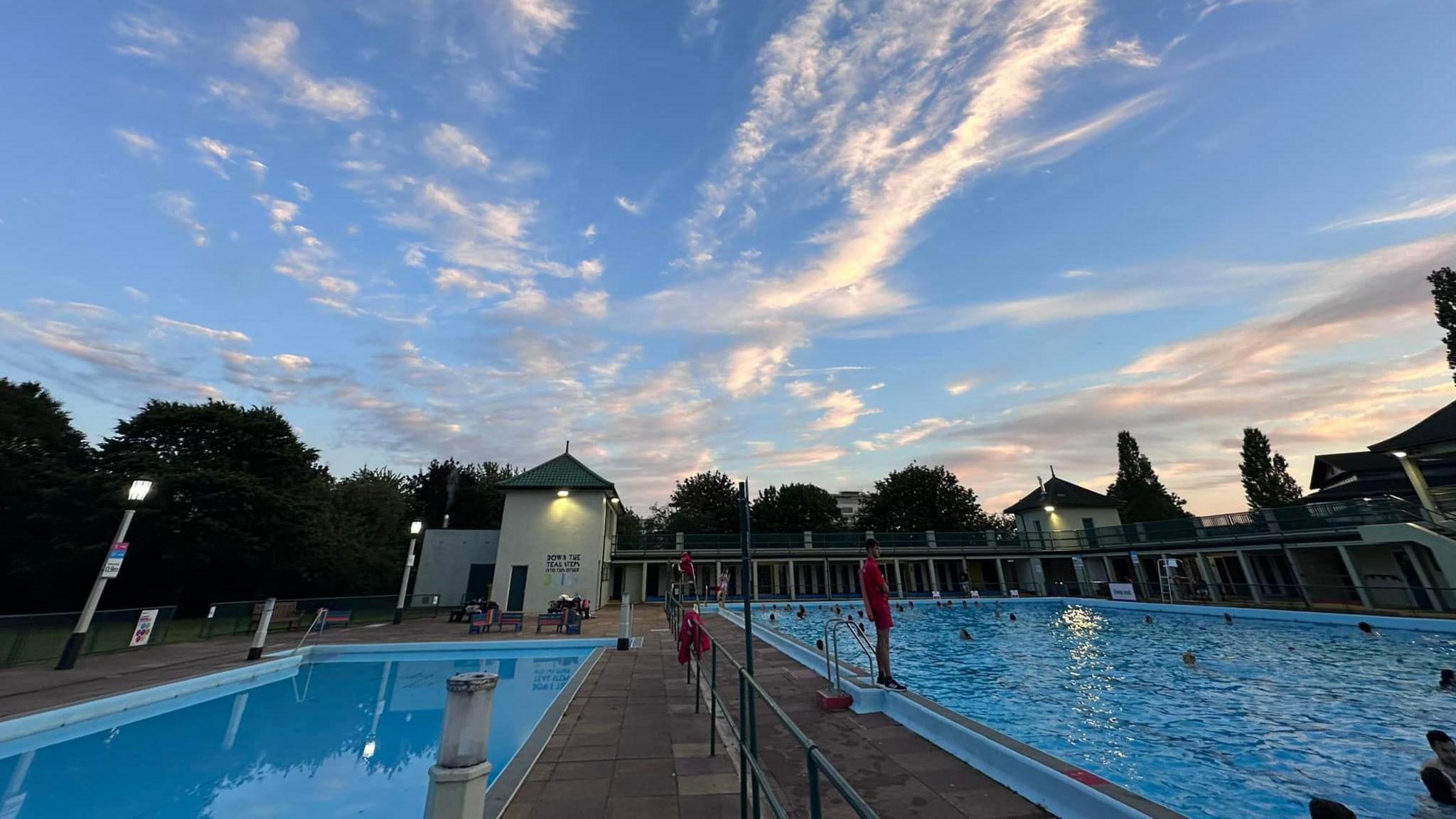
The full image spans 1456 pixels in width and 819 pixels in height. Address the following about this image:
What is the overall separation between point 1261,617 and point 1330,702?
14.9m

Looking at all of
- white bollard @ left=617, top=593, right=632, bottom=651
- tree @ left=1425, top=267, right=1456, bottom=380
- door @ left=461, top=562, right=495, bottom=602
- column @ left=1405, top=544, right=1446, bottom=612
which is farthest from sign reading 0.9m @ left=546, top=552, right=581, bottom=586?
tree @ left=1425, top=267, right=1456, bottom=380

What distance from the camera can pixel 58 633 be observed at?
1272 cm

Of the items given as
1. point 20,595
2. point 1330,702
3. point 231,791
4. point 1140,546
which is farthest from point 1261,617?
point 20,595

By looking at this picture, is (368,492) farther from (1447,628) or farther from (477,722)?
(1447,628)

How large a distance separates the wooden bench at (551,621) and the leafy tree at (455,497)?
29666 mm

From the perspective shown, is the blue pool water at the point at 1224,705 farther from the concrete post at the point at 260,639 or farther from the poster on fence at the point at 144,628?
the poster on fence at the point at 144,628

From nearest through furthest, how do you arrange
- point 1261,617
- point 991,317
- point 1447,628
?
point 1447,628, point 991,317, point 1261,617

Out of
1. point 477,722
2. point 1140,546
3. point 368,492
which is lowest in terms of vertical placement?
point 477,722

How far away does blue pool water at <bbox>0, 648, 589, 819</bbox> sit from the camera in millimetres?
6488

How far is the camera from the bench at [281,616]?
1803 centimetres

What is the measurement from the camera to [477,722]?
2969 millimetres

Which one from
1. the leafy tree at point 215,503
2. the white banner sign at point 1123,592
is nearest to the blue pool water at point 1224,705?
the white banner sign at point 1123,592

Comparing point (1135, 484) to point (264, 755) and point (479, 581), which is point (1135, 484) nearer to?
point (479, 581)

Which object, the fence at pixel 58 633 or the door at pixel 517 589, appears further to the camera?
the door at pixel 517 589
